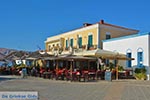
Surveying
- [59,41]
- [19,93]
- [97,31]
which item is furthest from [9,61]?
[19,93]

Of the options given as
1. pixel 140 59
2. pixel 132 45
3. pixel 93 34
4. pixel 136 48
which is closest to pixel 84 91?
pixel 140 59

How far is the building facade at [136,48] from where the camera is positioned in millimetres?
27227

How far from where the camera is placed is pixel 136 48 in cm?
2845

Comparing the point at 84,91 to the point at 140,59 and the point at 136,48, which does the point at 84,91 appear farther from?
the point at 136,48

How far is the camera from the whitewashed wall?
27266 mm

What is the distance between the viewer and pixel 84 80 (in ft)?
75.8

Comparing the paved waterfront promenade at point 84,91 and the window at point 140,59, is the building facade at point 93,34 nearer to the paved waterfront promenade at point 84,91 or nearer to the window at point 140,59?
the window at point 140,59

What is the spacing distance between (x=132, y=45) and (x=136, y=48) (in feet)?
2.43

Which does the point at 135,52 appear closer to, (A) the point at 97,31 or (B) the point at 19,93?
(A) the point at 97,31

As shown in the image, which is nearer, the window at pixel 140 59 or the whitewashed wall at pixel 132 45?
the whitewashed wall at pixel 132 45

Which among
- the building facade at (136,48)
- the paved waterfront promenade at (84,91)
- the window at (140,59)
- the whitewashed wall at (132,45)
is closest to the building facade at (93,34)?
the whitewashed wall at (132,45)

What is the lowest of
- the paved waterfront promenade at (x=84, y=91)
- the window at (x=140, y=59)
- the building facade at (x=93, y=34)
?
the paved waterfront promenade at (x=84, y=91)

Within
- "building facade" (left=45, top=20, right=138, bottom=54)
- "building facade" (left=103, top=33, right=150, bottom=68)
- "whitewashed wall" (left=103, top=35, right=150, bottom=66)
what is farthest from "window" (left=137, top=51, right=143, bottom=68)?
"building facade" (left=45, top=20, right=138, bottom=54)

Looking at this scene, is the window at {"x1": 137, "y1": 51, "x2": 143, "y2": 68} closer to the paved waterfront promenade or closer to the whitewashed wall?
the whitewashed wall
